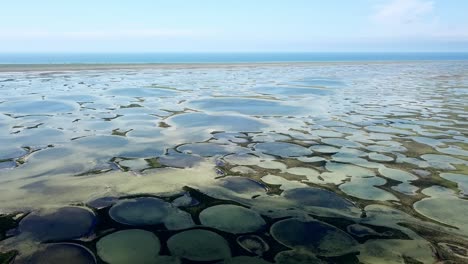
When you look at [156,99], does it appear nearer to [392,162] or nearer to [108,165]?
[108,165]

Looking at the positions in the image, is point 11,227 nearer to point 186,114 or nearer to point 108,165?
point 108,165

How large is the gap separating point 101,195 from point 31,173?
2.06 m

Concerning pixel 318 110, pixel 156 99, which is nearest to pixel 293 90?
pixel 318 110

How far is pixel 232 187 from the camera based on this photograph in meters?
6.71

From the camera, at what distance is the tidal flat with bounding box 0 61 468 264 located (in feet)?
15.5

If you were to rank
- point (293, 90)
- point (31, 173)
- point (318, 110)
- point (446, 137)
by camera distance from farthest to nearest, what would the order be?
point (293, 90) < point (318, 110) < point (446, 137) < point (31, 173)

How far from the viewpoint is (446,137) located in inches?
407

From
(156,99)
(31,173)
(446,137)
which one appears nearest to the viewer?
(31,173)

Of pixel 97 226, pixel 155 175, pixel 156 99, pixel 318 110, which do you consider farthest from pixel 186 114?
pixel 97 226

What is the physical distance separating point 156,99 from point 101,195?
11481 millimetres

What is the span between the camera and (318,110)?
48.0ft

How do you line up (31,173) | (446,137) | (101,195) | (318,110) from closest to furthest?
1. (101,195)
2. (31,173)
3. (446,137)
4. (318,110)

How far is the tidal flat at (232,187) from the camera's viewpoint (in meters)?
4.71

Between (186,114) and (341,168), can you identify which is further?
(186,114)
